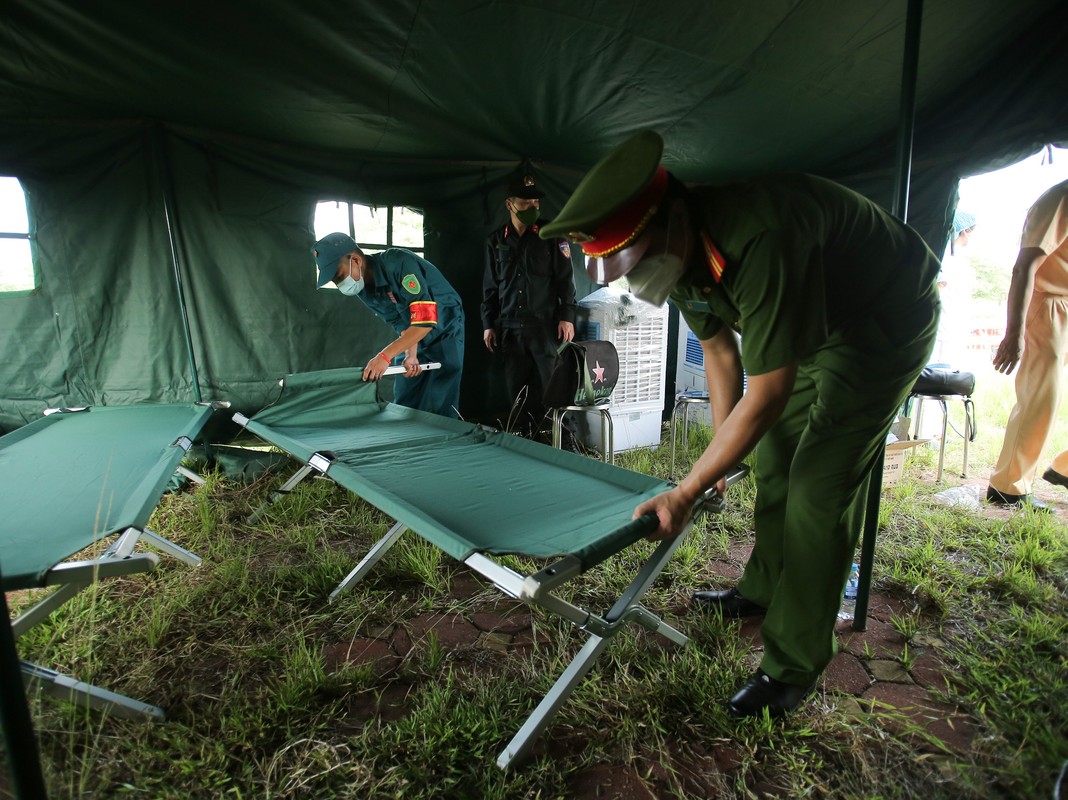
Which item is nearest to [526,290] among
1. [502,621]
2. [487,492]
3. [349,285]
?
[349,285]

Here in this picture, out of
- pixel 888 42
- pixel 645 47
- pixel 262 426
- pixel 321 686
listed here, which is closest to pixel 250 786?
pixel 321 686

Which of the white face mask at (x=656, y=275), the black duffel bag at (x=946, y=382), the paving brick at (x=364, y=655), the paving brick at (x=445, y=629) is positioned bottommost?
the paving brick at (x=364, y=655)

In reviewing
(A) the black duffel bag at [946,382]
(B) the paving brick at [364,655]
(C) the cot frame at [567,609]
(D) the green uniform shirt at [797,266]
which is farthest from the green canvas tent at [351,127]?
(B) the paving brick at [364,655]

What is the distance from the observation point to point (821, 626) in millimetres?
1201

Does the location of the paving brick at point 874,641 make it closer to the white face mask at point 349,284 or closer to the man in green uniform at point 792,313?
the man in green uniform at point 792,313

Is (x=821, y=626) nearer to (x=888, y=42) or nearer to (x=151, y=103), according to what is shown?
(x=888, y=42)

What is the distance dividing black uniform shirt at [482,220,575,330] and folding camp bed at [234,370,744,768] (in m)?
1.03

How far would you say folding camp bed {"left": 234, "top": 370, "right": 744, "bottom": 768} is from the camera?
3.59 ft

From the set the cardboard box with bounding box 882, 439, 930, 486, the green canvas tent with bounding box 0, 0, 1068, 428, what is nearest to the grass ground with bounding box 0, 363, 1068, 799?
the cardboard box with bounding box 882, 439, 930, 486

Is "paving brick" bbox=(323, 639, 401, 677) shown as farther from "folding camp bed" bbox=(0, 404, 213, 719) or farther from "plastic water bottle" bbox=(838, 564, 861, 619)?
"plastic water bottle" bbox=(838, 564, 861, 619)

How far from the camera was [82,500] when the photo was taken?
1444mm

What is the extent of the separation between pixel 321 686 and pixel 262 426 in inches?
50.3

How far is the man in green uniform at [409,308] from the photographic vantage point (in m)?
2.49

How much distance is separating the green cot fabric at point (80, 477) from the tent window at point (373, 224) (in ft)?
4.50
